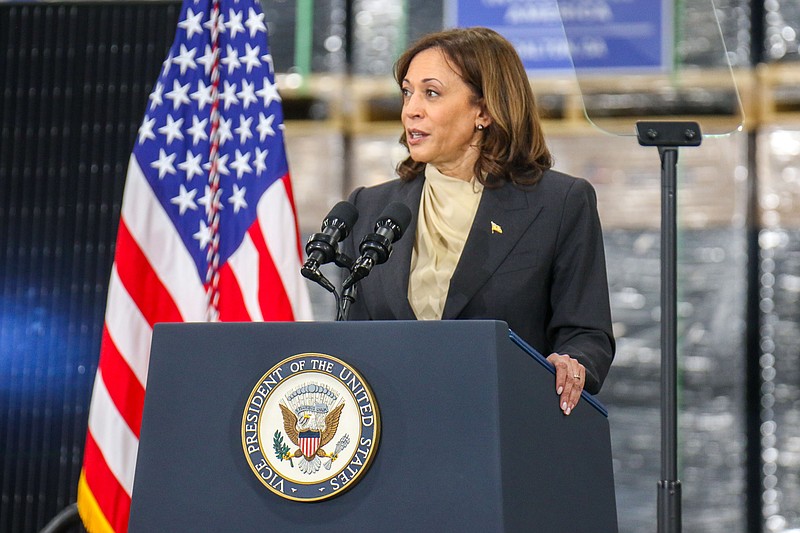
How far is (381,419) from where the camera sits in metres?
1.27

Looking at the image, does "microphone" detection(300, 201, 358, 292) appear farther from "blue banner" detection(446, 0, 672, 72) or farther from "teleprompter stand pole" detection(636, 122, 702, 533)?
"blue banner" detection(446, 0, 672, 72)

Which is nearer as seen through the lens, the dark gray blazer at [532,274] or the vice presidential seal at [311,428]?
the vice presidential seal at [311,428]

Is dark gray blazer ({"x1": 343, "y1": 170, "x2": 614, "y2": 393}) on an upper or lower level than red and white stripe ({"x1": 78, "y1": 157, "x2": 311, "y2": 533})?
upper

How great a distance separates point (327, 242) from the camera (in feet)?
Answer: 4.82

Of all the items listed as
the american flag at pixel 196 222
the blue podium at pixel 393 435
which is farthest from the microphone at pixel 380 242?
the american flag at pixel 196 222

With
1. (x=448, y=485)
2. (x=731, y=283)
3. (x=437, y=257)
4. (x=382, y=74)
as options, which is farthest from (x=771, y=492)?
(x=448, y=485)

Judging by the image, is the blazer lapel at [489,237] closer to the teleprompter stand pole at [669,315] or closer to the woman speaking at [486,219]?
the woman speaking at [486,219]

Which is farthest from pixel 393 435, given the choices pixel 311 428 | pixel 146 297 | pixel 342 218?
pixel 146 297

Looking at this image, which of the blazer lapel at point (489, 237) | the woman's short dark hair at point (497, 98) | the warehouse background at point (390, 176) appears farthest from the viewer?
the warehouse background at point (390, 176)

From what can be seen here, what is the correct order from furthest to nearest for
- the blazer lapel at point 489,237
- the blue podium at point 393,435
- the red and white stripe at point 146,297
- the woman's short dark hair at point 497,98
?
1. the red and white stripe at point 146,297
2. the woman's short dark hair at point 497,98
3. the blazer lapel at point 489,237
4. the blue podium at point 393,435

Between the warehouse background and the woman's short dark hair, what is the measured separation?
3.35ft

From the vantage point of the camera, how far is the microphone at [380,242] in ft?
4.70

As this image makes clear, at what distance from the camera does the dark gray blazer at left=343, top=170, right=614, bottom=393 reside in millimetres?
1713

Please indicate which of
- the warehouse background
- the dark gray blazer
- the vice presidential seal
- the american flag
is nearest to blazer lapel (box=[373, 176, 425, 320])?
the dark gray blazer
